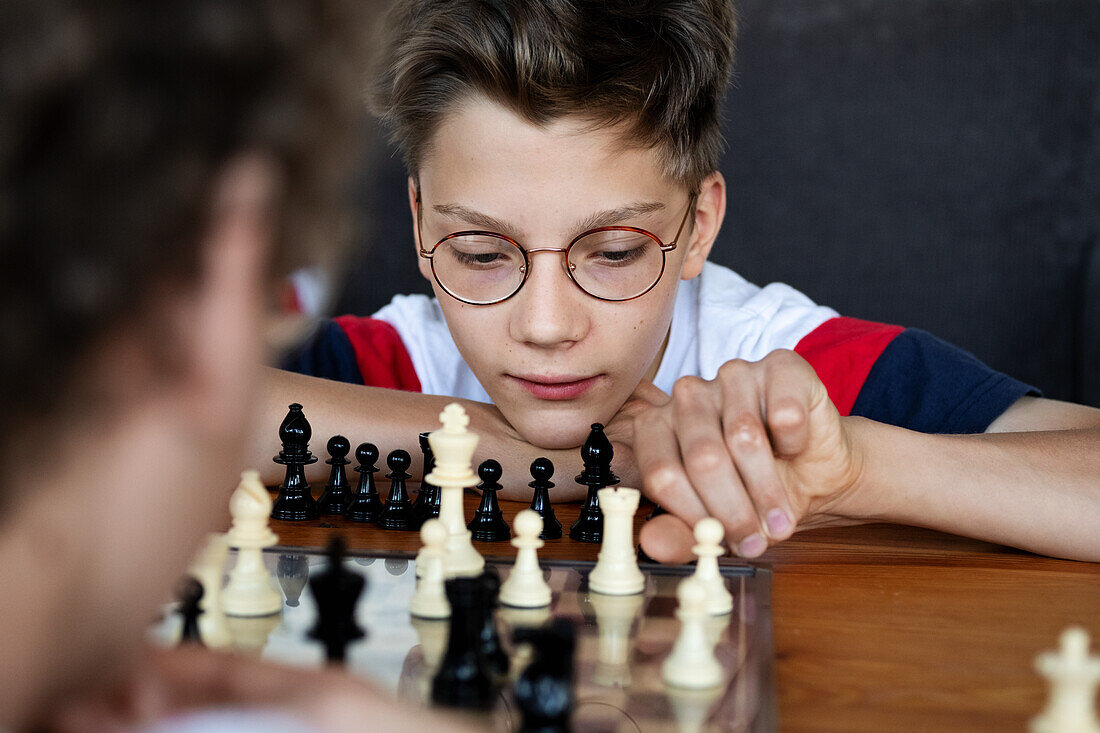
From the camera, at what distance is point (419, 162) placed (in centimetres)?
149

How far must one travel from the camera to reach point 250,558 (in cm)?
91

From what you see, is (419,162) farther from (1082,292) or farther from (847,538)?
(1082,292)

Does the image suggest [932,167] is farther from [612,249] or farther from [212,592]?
[212,592]

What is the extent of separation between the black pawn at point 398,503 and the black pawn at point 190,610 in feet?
1.28

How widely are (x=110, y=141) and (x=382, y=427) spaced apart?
1.06 m

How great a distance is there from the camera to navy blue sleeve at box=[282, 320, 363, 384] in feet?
6.16

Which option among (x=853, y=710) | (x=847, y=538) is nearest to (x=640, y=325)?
(x=847, y=538)

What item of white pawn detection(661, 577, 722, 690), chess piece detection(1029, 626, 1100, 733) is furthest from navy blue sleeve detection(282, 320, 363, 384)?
chess piece detection(1029, 626, 1100, 733)

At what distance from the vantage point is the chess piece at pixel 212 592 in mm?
791

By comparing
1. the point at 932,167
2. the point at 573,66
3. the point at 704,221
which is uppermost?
the point at 932,167

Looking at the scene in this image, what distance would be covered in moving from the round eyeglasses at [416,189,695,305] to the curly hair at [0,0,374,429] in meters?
0.92

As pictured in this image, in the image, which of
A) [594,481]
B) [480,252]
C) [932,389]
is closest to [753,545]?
[594,481]

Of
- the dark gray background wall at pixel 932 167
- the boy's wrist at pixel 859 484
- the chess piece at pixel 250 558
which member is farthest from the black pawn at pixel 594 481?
the dark gray background wall at pixel 932 167

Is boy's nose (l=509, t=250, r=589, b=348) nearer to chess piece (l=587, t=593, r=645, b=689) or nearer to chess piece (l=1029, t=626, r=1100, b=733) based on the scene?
chess piece (l=587, t=593, r=645, b=689)
